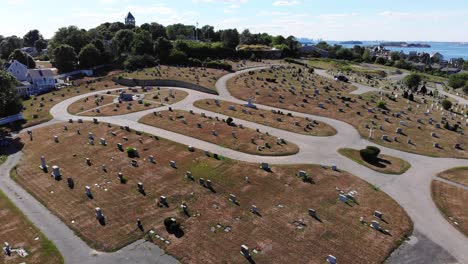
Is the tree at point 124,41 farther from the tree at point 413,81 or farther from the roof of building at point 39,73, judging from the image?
the tree at point 413,81

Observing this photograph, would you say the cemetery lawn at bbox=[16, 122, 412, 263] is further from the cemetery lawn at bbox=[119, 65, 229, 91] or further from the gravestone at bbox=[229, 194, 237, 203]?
the cemetery lawn at bbox=[119, 65, 229, 91]

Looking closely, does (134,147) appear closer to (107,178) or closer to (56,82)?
(107,178)

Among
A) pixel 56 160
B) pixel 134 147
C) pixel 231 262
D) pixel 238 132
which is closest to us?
pixel 231 262

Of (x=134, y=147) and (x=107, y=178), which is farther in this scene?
(x=134, y=147)

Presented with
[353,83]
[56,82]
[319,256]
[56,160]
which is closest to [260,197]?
[319,256]

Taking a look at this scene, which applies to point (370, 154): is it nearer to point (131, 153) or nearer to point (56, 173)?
point (131, 153)

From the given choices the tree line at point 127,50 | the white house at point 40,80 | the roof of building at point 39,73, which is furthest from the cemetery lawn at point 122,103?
the tree line at point 127,50

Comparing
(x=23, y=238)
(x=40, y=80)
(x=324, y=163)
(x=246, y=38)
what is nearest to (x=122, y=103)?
(x=40, y=80)
